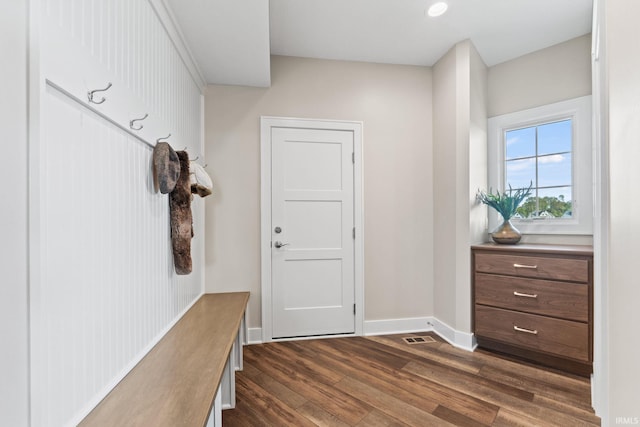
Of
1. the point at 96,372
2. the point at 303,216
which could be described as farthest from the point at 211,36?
the point at 96,372

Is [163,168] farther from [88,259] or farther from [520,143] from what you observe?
[520,143]

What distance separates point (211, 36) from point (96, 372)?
197cm

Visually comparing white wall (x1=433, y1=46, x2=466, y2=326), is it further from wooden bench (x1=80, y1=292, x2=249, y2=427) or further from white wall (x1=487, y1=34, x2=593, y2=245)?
wooden bench (x1=80, y1=292, x2=249, y2=427)

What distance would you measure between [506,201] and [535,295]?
2.56 feet

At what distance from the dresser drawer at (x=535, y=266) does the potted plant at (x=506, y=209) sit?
0.23 metres

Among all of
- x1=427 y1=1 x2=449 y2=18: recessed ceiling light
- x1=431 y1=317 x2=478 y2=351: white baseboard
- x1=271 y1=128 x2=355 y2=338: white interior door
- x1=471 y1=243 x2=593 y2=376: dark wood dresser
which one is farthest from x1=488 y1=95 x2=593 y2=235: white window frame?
x1=271 y1=128 x2=355 y2=338: white interior door

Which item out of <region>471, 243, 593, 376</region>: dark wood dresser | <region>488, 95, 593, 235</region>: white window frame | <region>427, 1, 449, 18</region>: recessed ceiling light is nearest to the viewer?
<region>471, 243, 593, 376</region>: dark wood dresser

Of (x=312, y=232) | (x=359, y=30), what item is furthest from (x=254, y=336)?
(x=359, y=30)

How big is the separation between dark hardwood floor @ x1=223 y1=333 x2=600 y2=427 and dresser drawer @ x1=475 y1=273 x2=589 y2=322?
44 cm

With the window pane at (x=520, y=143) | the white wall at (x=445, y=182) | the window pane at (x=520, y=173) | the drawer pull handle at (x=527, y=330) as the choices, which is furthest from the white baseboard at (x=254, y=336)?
the window pane at (x=520, y=143)

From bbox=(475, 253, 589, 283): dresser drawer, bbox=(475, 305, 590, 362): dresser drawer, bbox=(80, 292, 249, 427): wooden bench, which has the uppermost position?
bbox=(475, 253, 589, 283): dresser drawer

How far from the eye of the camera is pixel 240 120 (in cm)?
257

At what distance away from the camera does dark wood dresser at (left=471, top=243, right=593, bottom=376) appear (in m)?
1.91

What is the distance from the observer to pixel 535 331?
81.5 inches
